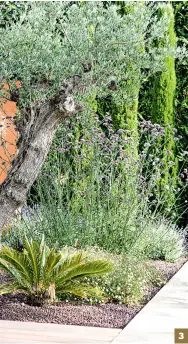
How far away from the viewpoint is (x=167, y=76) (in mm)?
10117

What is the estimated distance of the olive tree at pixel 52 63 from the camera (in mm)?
5516

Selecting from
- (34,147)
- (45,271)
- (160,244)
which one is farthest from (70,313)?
(160,244)

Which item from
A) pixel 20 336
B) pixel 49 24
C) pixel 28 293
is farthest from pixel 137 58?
pixel 20 336

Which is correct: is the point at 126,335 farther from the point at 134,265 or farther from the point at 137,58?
the point at 137,58

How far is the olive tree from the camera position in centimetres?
552

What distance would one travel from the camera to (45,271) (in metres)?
5.37

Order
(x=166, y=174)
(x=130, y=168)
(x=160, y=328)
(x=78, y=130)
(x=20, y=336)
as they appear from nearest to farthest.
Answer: (x=20, y=336)
(x=160, y=328)
(x=130, y=168)
(x=78, y=130)
(x=166, y=174)

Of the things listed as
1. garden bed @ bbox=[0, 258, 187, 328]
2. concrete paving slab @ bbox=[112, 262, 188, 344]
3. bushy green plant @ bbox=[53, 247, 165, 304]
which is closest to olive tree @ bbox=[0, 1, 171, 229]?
garden bed @ bbox=[0, 258, 187, 328]

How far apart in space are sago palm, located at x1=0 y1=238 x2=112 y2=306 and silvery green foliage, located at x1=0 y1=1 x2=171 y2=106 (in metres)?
1.47

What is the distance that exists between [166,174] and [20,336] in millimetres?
5976

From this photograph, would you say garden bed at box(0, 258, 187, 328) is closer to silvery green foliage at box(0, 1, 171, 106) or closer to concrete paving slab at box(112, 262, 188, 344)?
concrete paving slab at box(112, 262, 188, 344)

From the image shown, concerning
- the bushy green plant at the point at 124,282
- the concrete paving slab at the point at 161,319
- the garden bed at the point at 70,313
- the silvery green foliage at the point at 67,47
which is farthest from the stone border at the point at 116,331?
the silvery green foliage at the point at 67,47

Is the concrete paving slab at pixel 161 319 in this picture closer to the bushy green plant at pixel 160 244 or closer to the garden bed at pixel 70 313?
the garden bed at pixel 70 313

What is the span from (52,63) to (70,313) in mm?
2218
